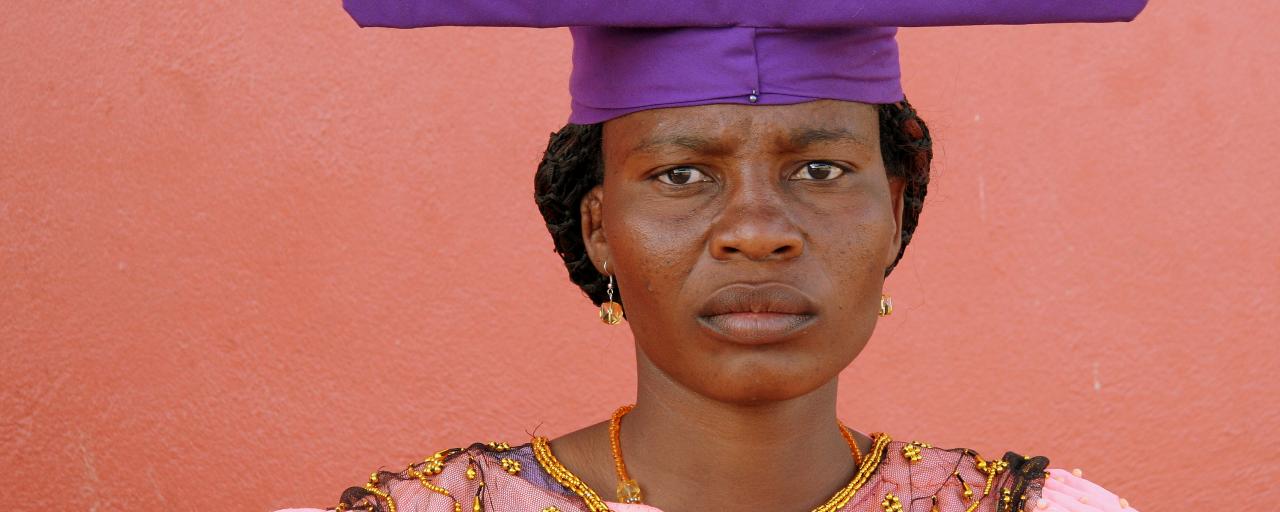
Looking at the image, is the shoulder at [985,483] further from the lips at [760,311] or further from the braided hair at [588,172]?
the lips at [760,311]

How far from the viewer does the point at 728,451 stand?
9.75 feet

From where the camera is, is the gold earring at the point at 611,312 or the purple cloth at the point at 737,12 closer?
the purple cloth at the point at 737,12

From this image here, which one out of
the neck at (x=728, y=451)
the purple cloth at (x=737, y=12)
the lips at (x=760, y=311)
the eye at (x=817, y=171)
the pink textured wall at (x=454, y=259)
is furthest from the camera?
the pink textured wall at (x=454, y=259)

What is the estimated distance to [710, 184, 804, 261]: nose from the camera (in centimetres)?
272

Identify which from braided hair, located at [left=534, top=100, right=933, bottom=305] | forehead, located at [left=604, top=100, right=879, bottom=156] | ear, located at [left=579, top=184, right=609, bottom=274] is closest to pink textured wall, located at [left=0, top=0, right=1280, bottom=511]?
braided hair, located at [left=534, top=100, right=933, bottom=305]

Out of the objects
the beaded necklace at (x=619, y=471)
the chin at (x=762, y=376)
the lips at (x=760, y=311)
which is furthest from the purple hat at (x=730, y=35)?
the beaded necklace at (x=619, y=471)

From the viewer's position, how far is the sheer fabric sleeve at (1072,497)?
303cm

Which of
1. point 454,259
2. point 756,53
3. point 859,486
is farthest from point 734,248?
point 454,259

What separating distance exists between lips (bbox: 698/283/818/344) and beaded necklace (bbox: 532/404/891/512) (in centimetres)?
39

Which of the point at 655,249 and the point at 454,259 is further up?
the point at 454,259

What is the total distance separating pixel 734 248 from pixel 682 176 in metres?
0.17

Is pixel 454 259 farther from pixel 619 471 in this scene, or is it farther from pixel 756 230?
pixel 756 230

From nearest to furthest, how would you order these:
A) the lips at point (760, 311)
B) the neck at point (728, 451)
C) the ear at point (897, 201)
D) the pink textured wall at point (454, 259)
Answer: the lips at point (760, 311)
the neck at point (728, 451)
the ear at point (897, 201)
the pink textured wall at point (454, 259)

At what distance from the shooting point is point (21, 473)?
4355 mm
